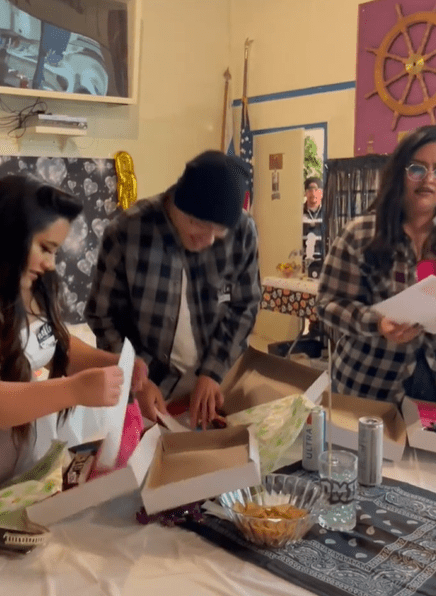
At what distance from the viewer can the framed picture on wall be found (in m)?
4.16

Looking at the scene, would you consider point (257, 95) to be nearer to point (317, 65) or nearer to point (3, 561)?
point (317, 65)

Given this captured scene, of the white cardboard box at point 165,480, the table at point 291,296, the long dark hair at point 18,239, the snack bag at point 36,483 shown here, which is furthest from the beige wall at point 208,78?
the white cardboard box at point 165,480

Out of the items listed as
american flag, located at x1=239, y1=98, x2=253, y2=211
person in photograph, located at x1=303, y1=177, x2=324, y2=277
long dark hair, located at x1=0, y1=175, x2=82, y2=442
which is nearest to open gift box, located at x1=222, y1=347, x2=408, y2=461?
long dark hair, located at x1=0, y1=175, x2=82, y2=442

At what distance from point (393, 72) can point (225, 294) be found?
2999mm

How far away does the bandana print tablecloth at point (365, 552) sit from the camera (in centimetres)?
100

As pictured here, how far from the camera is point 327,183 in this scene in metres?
4.41

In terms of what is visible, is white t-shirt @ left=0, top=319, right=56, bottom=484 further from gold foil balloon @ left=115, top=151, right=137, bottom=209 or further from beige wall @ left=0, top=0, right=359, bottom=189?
gold foil balloon @ left=115, top=151, right=137, bottom=209

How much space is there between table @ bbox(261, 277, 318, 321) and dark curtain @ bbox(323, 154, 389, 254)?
33 centimetres

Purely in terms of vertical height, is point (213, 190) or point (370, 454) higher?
point (213, 190)

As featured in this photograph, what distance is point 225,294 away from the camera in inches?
76.5

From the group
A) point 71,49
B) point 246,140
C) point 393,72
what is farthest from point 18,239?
point 246,140

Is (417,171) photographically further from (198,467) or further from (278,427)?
(198,467)

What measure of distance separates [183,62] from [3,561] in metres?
4.79

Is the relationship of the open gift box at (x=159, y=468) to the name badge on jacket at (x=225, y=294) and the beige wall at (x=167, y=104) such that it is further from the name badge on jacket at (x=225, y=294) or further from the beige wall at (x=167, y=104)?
the beige wall at (x=167, y=104)
